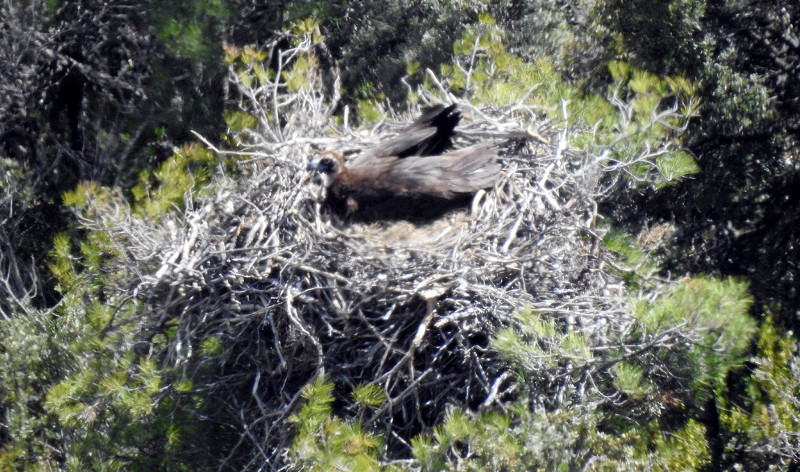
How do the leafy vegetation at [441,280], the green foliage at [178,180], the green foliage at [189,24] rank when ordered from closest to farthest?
→ the leafy vegetation at [441,280]
the green foliage at [178,180]
the green foliage at [189,24]

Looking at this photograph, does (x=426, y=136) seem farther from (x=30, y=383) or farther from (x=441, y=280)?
(x=30, y=383)

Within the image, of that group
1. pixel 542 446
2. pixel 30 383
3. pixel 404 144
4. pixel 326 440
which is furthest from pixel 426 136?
pixel 30 383

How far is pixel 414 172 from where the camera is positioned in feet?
14.5

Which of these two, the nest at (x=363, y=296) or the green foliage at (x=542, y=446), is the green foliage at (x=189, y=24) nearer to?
the nest at (x=363, y=296)

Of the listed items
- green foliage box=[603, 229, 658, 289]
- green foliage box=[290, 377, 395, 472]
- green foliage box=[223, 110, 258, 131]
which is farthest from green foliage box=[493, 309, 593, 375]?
green foliage box=[223, 110, 258, 131]

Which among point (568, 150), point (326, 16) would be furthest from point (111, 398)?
point (326, 16)

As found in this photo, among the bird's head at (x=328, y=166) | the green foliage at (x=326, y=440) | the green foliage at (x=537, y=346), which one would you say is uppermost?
the bird's head at (x=328, y=166)

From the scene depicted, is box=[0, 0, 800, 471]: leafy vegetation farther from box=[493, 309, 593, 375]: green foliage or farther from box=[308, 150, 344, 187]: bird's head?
box=[308, 150, 344, 187]: bird's head

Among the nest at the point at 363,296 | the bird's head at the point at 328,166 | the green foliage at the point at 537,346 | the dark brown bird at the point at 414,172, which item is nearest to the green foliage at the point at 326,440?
the nest at the point at 363,296

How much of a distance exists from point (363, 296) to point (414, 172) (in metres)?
A: 0.94

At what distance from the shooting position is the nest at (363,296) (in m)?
3.80

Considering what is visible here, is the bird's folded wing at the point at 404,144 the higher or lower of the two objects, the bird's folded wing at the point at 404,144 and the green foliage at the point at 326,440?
the higher

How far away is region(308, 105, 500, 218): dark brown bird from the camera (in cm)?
432

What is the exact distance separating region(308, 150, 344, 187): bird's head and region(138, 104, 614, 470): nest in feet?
0.71
